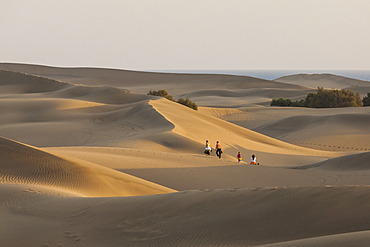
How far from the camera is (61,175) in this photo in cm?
1115

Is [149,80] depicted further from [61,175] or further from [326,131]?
[61,175]

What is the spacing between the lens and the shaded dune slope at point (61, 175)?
10617 mm

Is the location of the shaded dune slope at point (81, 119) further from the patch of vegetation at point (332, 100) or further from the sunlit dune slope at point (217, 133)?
the patch of vegetation at point (332, 100)

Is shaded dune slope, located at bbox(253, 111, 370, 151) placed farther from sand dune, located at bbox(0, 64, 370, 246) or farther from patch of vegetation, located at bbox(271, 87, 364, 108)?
patch of vegetation, located at bbox(271, 87, 364, 108)

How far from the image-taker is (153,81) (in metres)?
98.7

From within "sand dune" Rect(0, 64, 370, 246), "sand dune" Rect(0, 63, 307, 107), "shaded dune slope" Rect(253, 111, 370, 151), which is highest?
"sand dune" Rect(0, 63, 307, 107)

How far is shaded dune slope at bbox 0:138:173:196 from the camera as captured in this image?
10617 millimetres

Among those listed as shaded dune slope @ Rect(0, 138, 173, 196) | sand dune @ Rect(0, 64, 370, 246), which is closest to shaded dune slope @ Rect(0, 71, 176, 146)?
sand dune @ Rect(0, 64, 370, 246)

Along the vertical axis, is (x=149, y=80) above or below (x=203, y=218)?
above

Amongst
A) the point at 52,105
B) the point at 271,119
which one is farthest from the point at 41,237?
the point at 271,119

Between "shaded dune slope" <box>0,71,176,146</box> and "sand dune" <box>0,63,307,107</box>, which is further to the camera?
"sand dune" <box>0,63,307,107</box>

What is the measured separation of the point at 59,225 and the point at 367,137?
84.9 feet

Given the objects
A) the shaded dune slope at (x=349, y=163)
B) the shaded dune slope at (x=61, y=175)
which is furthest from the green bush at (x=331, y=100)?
the shaded dune slope at (x=61, y=175)

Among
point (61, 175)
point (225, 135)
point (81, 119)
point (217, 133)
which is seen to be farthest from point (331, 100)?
point (61, 175)
